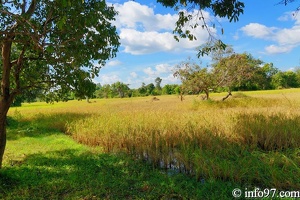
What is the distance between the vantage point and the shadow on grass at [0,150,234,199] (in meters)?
4.65

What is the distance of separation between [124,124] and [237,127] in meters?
4.61

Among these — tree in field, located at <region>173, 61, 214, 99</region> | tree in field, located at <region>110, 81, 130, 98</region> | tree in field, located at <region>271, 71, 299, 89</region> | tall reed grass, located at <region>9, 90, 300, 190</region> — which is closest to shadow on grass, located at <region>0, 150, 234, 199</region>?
tall reed grass, located at <region>9, 90, 300, 190</region>

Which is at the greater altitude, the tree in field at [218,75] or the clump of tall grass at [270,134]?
the tree in field at [218,75]

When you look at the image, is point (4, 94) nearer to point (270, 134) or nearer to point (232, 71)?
point (270, 134)

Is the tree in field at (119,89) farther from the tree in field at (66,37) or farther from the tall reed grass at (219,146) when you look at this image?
the tree in field at (66,37)

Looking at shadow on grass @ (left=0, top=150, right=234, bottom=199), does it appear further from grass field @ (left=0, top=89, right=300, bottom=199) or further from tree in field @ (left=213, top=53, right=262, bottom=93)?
tree in field @ (left=213, top=53, right=262, bottom=93)

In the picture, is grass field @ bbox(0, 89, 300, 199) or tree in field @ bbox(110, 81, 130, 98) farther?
tree in field @ bbox(110, 81, 130, 98)

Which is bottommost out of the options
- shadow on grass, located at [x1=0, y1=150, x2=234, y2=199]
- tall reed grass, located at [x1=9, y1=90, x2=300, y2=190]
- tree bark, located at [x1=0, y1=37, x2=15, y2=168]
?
shadow on grass, located at [x1=0, y1=150, x2=234, y2=199]

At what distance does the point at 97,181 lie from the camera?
5.38 m

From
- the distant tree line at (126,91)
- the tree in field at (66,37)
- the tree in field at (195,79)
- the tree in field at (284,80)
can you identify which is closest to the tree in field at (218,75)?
Answer: the tree in field at (195,79)

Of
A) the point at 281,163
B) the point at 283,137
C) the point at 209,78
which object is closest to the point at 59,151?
the point at 281,163

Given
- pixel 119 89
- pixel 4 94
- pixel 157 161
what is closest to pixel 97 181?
pixel 157 161

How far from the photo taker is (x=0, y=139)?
5.45 meters

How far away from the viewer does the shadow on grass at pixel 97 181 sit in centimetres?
465
